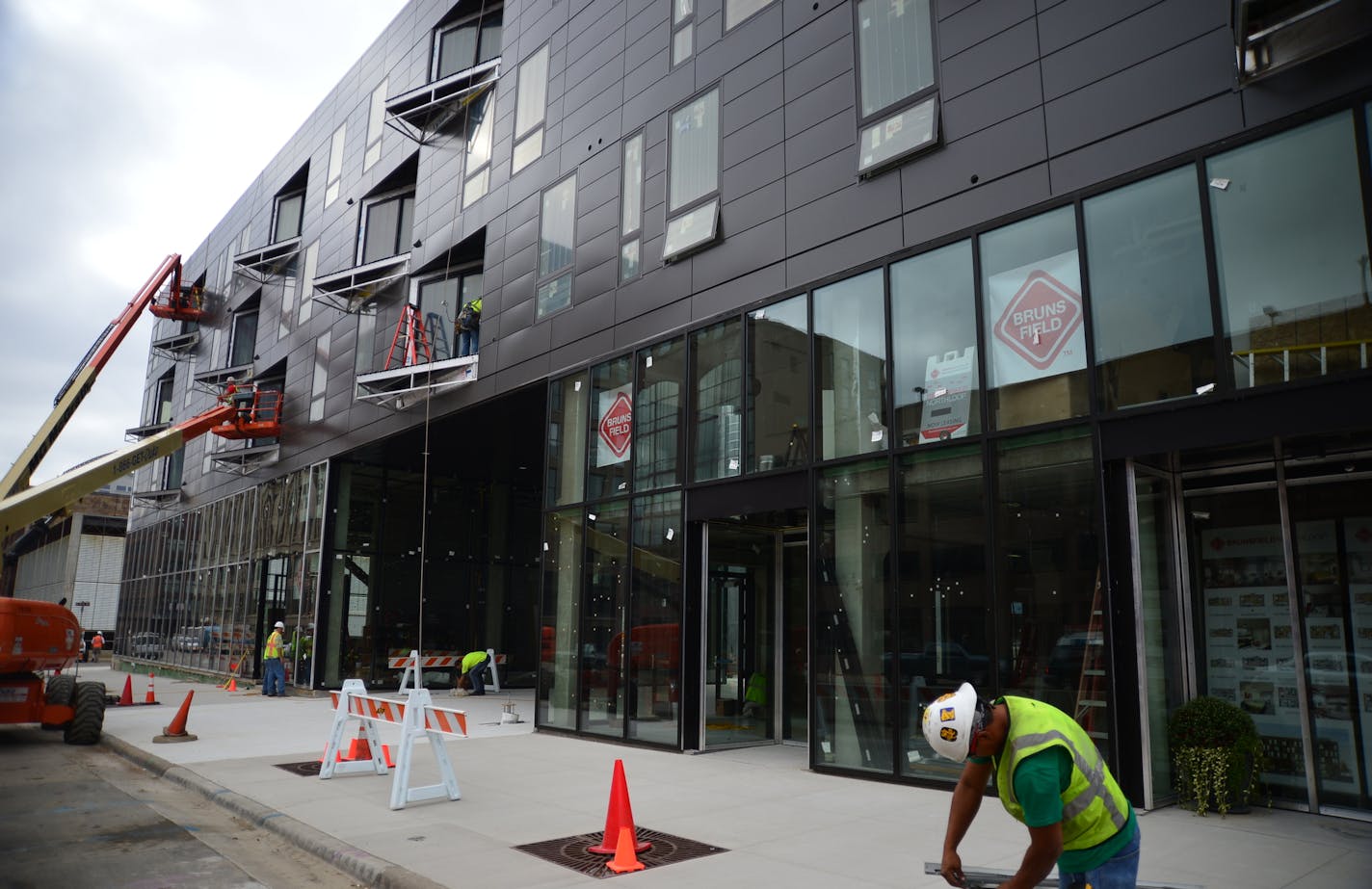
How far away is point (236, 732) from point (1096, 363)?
46.2 ft

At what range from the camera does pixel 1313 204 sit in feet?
25.3

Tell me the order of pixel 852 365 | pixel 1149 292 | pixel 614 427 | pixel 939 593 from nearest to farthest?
1. pixel 1149 292
2. pixel 939 593
3. pixel 852 365
4. pixel 614 427

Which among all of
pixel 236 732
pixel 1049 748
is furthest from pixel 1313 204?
pixel 236 732

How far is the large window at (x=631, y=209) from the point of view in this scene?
1517 cm

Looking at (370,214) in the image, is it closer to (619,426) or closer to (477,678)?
(477,678)

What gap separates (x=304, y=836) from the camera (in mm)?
7785

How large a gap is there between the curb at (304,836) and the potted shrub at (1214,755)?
21.2 ft

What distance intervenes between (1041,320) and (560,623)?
944 cm

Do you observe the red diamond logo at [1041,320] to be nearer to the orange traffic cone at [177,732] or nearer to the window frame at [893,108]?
the window frame at [893,108]

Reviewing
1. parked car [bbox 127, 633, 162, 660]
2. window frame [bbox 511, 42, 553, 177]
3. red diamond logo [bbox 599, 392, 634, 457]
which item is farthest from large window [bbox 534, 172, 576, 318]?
parked car [bbox 127, 633, 162, 660]

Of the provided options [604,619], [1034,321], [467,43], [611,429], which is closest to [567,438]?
[611,429]

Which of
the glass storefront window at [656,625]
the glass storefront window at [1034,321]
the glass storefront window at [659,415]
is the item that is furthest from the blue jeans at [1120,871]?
the glass storefront window at [659,415]

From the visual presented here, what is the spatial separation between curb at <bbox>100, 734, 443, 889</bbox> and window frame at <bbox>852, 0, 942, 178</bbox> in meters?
8.85

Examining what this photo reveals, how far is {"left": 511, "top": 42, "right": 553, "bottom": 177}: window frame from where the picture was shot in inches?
715
